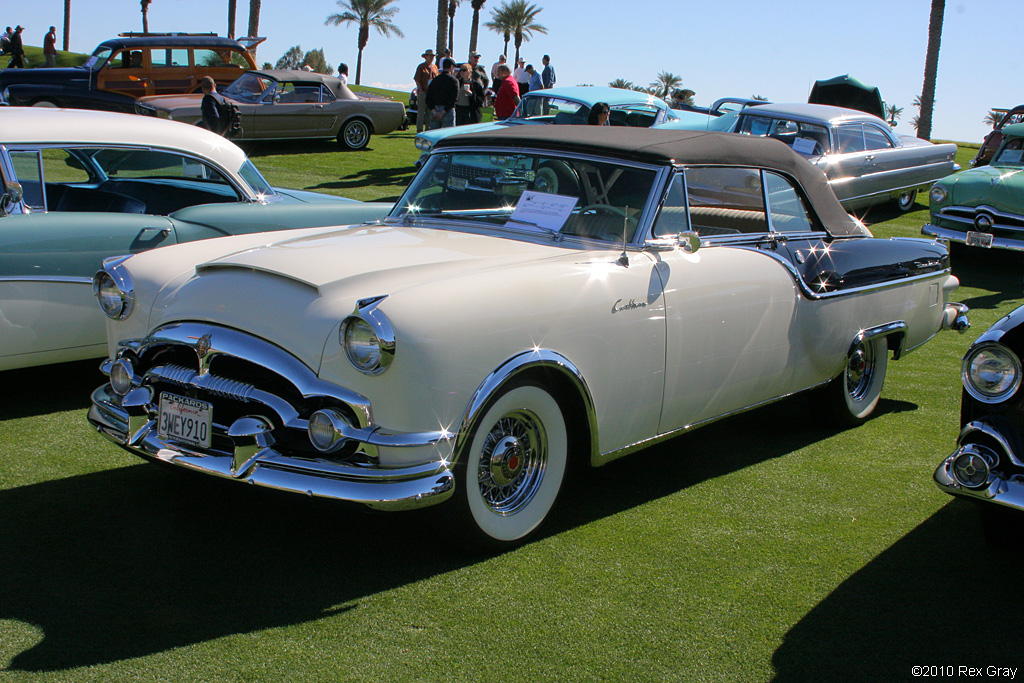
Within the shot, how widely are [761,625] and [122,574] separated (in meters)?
2.06

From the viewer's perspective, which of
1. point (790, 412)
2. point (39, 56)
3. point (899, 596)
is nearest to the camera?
point (899, 596)

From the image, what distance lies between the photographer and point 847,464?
4371mm

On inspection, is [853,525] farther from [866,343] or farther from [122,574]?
[122,574]

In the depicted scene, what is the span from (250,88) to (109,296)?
12.7 meters

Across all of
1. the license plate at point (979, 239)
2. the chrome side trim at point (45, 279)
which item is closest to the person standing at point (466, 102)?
the license plate at point (979, 239)

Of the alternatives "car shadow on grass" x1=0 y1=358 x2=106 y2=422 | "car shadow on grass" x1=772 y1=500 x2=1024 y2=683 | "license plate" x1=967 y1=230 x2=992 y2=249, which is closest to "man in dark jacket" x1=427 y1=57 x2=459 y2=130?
"license plate" x1=967 y1=230 x2=992 y2=249

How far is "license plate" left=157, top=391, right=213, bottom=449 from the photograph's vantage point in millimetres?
3061

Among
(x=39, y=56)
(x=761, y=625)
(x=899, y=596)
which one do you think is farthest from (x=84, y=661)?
(x=39, y=56)

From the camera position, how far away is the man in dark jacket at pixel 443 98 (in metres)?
13.6

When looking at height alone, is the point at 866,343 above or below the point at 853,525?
above

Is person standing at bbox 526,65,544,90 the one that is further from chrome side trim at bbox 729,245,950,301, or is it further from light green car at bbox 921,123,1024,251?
chrome side trim at bbox 729,245,950,301

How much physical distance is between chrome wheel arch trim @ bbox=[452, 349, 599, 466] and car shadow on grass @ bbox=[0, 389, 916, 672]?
332 mm

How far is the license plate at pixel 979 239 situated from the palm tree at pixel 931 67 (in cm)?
1275

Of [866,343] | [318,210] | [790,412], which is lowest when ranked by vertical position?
[790,412]
